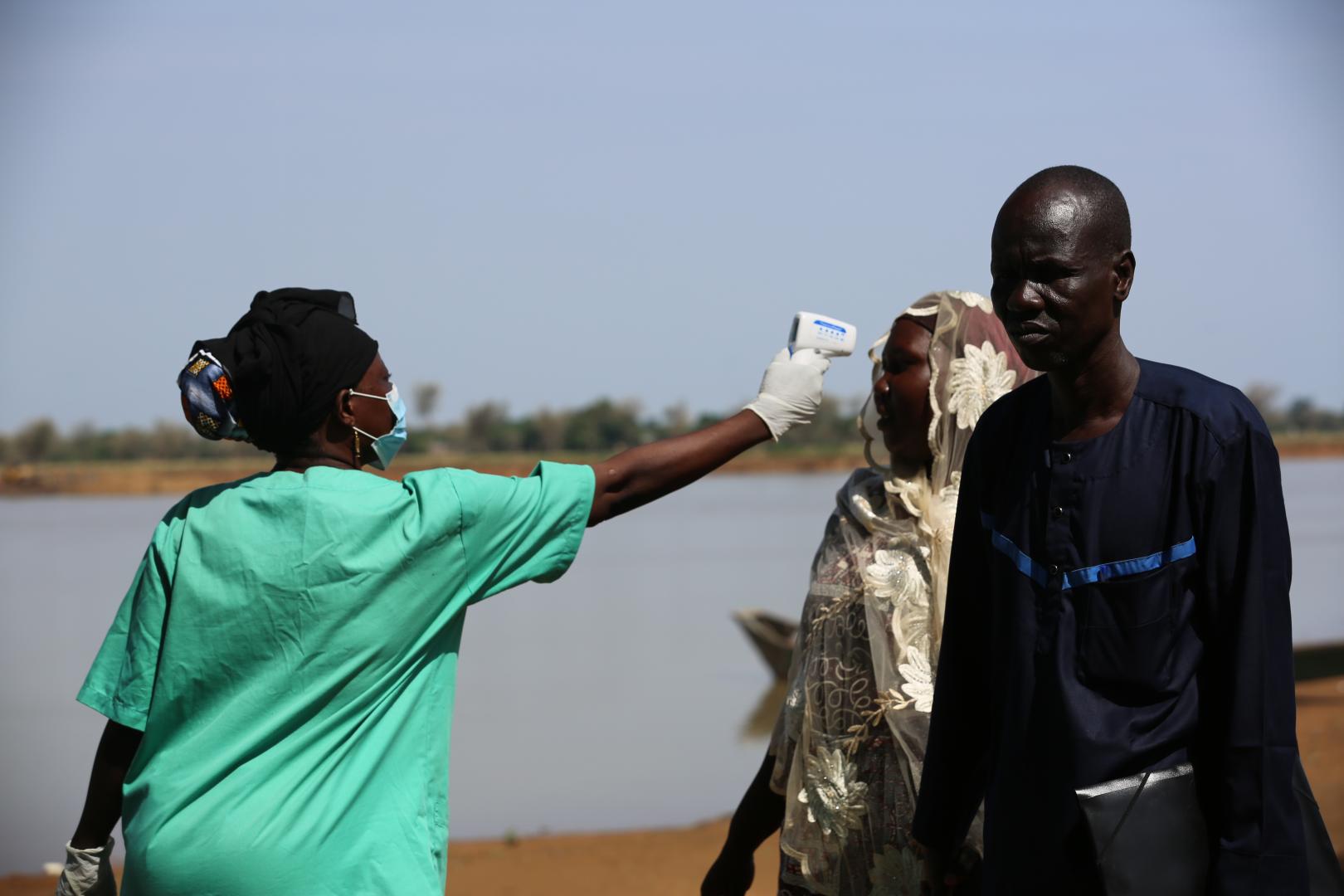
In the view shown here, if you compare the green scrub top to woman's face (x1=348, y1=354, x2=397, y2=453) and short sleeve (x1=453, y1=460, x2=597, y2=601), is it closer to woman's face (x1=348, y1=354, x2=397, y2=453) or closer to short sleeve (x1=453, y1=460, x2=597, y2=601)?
short sleeve (x1=453, y1=460, x2=597, y2=601)

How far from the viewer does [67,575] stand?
1975 centimetres

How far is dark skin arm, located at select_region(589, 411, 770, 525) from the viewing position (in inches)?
103

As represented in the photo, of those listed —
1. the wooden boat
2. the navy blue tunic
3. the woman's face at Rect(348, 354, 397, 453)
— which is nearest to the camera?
the navy blue tunic

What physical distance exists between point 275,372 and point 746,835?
162 cm

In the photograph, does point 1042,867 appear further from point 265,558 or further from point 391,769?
point 265,558

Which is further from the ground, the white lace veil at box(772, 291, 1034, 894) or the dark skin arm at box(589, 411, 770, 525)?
the dark skin arm at box(589, 411, 770, 525)

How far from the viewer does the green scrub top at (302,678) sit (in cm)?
235

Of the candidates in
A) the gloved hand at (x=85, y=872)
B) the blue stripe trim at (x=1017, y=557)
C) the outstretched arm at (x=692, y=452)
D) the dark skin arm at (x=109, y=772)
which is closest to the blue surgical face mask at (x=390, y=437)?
the outstretched arm at (x=692, y=452)

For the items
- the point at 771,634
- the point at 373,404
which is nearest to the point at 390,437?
the point at 373,404

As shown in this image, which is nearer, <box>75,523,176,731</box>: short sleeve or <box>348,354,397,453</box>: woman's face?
<box>75,523,176,731</box>: short sleeve

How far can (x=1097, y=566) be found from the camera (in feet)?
7.00

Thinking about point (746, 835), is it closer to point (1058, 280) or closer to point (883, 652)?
point (883, 652)

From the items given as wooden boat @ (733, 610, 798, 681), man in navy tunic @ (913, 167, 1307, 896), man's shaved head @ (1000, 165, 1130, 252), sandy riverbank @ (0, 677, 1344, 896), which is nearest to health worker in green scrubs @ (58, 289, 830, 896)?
man in navy tunic @ (913, 167, 1307, 896)

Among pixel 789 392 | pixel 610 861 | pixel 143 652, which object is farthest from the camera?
pixel 610 861
